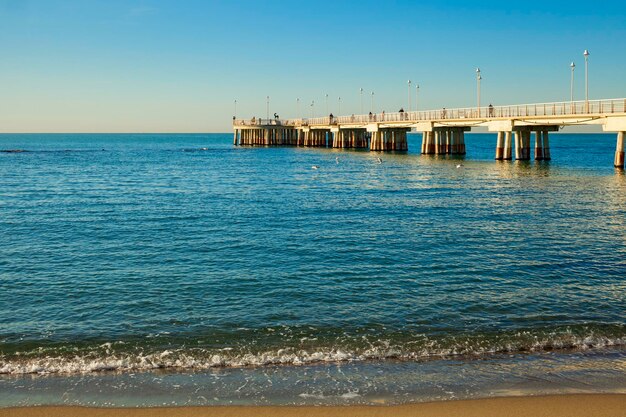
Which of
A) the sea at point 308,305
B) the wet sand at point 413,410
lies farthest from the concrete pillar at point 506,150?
the wet sand at point 413,410

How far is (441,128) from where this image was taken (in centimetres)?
7500

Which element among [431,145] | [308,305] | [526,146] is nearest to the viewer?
[308,305]

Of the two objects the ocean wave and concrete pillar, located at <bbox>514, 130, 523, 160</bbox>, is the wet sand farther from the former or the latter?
concrete pillar, located at <bbox>514, 130, 523, 160</bbox>

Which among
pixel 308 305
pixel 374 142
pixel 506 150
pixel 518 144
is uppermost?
pixel 374 142

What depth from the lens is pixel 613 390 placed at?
8.38m

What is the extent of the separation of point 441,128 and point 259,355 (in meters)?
68.1

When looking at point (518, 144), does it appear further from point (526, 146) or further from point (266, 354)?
point (266, 354)

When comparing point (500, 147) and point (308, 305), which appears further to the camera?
point (500, 147)

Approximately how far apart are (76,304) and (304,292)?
489 cm

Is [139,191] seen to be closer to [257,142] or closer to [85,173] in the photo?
[85,173]

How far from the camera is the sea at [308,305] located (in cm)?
894

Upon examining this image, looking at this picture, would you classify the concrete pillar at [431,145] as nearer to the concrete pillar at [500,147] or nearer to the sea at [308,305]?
the concrete pillar at [500,147]

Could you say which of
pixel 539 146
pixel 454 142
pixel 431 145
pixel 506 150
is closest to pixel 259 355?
pixel 539 146

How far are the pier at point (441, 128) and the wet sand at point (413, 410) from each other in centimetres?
4186
